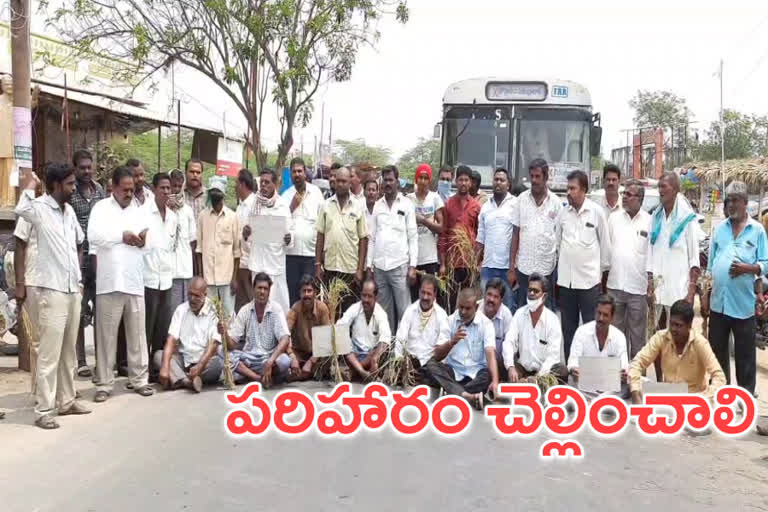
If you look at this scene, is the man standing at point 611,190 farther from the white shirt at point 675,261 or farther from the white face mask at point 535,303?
the white face mask at point 535,303

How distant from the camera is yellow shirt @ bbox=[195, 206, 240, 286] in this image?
7910mm

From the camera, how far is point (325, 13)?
1473 centimetres

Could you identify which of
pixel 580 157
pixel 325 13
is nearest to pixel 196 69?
pixel 325 13

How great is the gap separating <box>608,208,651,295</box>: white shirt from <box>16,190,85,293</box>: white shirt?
454 centimetres

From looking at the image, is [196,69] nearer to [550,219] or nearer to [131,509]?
[550,219]

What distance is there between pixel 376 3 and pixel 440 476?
463 inches

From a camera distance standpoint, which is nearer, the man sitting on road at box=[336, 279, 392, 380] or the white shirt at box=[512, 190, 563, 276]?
the man sitting on road at box=[336, 279, 392, 380]

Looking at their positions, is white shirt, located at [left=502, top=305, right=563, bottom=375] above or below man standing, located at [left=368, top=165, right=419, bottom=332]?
below

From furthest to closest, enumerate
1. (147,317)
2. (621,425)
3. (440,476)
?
(147,317) < (621,425) < (440,476)

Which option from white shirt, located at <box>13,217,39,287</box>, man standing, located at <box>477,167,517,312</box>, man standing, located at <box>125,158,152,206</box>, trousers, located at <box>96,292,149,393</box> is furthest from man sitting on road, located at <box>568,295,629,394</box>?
white shirt, located at <box>13,217,39,287</box>

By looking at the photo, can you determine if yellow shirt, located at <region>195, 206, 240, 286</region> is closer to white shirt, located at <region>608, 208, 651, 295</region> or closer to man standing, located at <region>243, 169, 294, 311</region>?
man standing, located at <region>243, 169, 294, 311</region>

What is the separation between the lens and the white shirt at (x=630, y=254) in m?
7.23

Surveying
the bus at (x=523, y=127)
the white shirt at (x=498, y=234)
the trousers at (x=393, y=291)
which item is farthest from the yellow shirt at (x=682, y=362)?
the bus at (x=523, y=127)

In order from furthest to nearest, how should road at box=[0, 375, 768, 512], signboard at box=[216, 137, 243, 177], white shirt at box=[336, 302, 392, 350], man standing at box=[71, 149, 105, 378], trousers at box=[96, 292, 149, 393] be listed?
signboard at box=[216, 137, 243, 177], white shirt at box=[336, 302, 392, 350], man standing at box=[71, 149, 105, 378], trousers at box=[96, 292, 149, 393], road at box=[0, 375, 768, 512]
